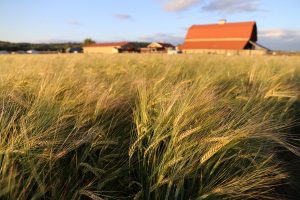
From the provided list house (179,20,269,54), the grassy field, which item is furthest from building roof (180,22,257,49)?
the grassy field

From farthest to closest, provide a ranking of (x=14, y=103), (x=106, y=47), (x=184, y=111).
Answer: (x=106, y=47) < (x=14, y=103) < (x=184, y=111)

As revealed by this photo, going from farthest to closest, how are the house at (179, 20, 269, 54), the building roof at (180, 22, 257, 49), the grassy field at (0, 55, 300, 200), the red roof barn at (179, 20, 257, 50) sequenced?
the building roof at (180, 22, 257, 49) < the red roof barn at (179, 20, 257, 50) < the house at (179, 20, 269, 54) < the grassy field at (0, 55, 300, 200)

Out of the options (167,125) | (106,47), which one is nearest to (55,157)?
(167,125)

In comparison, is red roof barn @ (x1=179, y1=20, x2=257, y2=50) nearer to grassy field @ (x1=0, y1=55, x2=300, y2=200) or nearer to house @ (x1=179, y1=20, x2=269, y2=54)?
house @ (x1=179, y1=20, x2=269, y2=54)

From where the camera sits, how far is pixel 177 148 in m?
1.52

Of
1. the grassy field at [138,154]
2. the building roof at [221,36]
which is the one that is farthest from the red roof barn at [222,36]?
the grassy field at [138,154]

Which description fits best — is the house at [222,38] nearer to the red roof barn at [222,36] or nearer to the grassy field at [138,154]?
the red roof barn at [222,36]

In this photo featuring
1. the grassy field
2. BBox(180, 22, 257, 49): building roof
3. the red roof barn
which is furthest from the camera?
BBox(180, 22, 257, 49): building roof

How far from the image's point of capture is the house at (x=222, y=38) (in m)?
36.2

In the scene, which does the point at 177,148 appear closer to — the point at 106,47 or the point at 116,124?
the point at 116,124

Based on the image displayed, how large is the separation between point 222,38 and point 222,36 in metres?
0.32

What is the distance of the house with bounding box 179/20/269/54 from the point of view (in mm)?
36219

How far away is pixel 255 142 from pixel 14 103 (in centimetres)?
147

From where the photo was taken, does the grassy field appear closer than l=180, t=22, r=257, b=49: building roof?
Yes
